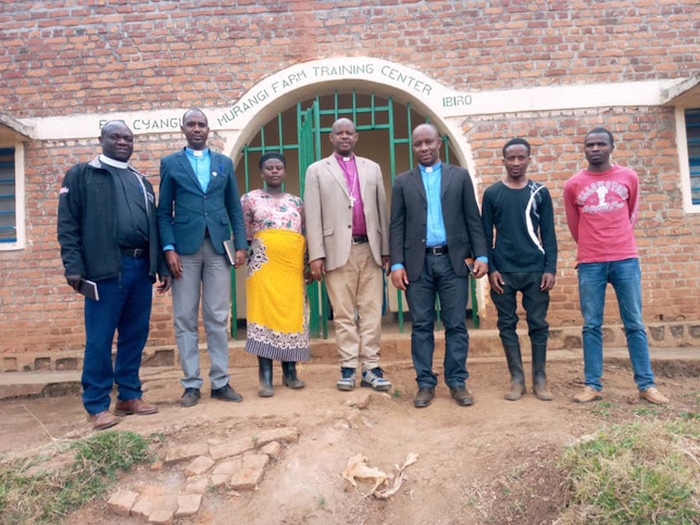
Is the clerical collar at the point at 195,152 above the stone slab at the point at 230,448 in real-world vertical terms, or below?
above

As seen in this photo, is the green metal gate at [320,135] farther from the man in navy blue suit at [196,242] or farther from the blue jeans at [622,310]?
the blue jeans at [622,310]

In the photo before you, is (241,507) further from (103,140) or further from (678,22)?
(678,22)

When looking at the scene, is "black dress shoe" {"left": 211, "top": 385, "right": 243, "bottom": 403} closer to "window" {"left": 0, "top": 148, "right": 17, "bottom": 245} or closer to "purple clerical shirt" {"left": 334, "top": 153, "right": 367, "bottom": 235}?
"purple clerical shirt" {"left": 334, "top": 153, "right": 367, "bottom": 235}

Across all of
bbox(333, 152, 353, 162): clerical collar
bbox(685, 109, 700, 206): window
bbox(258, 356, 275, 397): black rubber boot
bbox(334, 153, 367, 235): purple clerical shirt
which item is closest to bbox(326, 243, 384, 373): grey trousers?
bbox(334, 153, 367, 235): purple clerical shirt

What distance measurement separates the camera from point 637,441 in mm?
2537

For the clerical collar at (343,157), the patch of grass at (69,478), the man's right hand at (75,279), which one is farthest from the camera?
the clerical collar at (343,157)

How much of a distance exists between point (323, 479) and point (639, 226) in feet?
13.8

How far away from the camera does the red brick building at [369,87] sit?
17.3 feet

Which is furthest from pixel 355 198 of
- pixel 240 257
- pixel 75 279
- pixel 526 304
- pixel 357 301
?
pixel 75 279

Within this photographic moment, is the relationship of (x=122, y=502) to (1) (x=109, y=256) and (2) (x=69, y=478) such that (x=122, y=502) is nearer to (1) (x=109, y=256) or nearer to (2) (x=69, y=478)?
(2) (x=69, y=478)

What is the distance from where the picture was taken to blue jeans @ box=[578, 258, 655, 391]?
355cm

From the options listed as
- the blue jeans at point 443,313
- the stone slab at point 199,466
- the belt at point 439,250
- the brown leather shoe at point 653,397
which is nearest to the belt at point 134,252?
the stone slab at point 199,466

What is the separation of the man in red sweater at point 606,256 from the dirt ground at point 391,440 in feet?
0.83

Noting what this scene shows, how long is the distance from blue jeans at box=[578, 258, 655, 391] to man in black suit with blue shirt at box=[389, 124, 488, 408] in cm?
76
